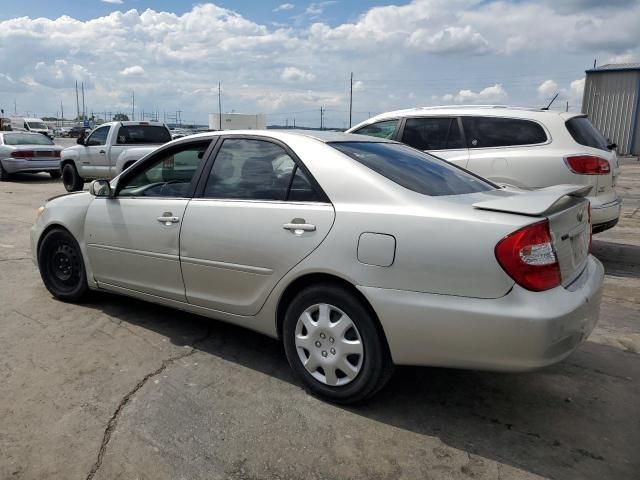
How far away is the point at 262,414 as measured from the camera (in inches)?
121

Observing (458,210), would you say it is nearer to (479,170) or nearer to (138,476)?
(138,476)

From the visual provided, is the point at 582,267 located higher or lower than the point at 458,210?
lower

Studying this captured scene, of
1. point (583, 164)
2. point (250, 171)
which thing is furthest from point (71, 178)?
point (583, 164)

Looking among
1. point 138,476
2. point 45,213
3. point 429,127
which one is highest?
point 429,127

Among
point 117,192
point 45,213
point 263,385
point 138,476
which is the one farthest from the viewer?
point 45,213

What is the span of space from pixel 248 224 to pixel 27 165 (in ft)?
49.7

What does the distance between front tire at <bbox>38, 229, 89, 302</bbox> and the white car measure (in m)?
4.16

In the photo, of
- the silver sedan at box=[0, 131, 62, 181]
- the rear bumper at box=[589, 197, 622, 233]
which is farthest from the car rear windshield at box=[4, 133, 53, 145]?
the rear bumper at box=[589, 197, 622, 233]

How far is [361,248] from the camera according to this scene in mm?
2943

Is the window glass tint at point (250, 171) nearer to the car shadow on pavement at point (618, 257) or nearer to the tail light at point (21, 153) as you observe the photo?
the car shadow on pavement at point (618, 257)

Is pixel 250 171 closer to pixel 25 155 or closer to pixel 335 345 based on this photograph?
pixel 335 345

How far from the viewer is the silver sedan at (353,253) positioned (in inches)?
104

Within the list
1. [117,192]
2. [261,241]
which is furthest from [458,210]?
[117,192]

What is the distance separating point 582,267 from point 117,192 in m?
3.40
